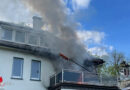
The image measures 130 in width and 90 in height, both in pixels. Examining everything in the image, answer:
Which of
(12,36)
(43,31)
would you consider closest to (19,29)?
(12,36)

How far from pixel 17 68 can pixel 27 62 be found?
34.6 inches

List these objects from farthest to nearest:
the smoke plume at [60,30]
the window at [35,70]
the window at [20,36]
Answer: the window at [20,36], the window at [35,70], the smoke plume at [60,30]

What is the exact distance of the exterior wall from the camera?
12953mm

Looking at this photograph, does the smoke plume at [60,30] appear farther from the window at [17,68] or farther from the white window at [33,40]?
the window at [17,68]

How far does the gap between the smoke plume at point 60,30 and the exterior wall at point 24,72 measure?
5.29 ft

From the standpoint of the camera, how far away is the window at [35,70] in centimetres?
1428

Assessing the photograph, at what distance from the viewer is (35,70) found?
14.5 metres

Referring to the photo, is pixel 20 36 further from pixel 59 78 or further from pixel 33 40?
pixel 59 78

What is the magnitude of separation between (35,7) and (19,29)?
120 inches

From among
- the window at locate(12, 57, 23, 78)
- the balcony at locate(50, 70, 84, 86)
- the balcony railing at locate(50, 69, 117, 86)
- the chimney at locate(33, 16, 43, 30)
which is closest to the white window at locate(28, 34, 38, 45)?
the window at locate(12, 57, 23, 78)

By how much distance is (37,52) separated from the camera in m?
14.6

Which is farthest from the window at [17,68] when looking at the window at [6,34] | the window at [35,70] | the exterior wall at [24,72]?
the window at [6,34]

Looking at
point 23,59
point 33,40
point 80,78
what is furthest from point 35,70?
point 80,78

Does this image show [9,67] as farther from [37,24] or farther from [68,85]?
[37,24]
